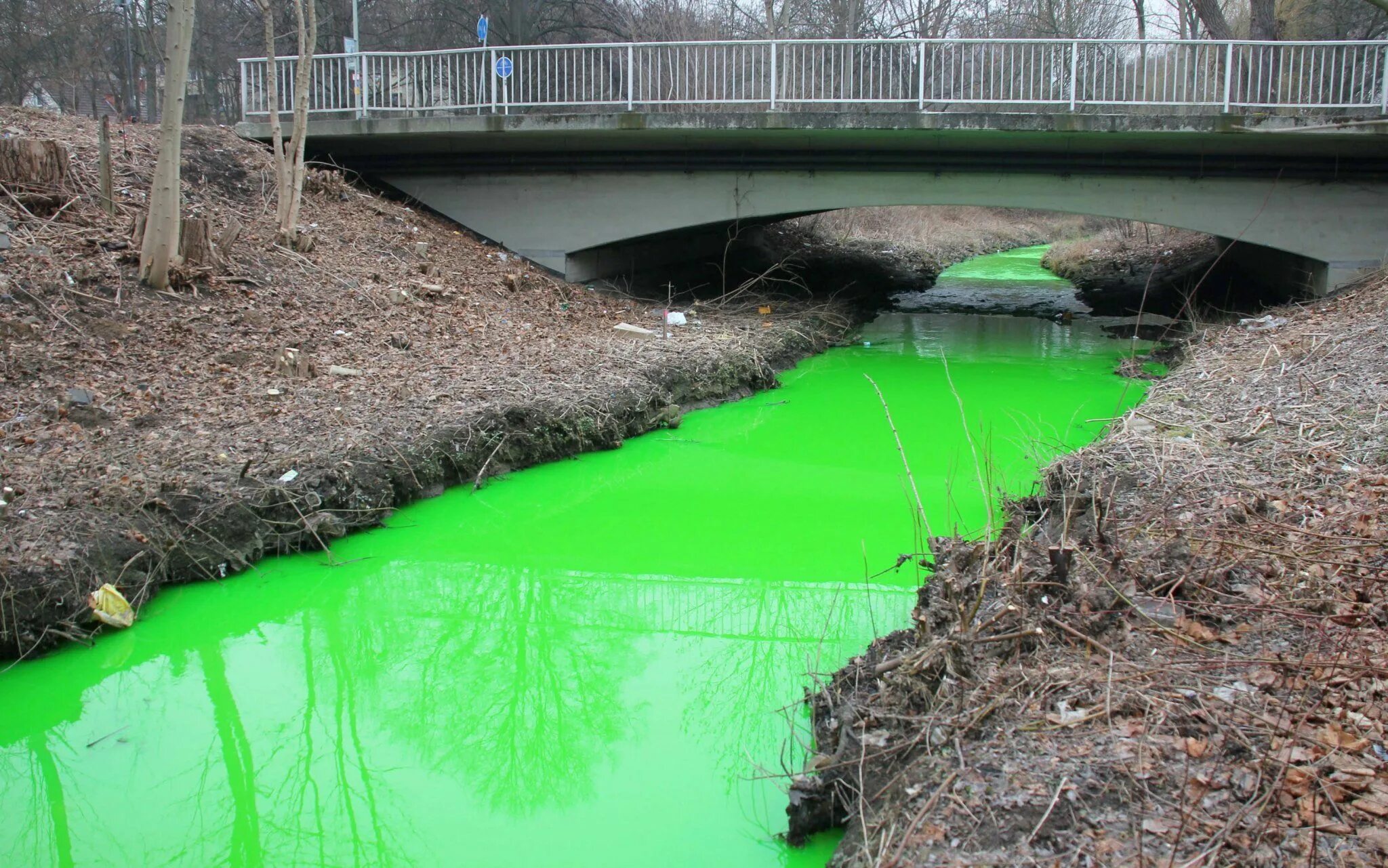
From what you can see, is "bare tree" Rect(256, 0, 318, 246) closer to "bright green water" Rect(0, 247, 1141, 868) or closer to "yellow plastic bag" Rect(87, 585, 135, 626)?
"bright green water" Rect(0, 247, 1141, 868)

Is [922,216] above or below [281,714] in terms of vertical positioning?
above

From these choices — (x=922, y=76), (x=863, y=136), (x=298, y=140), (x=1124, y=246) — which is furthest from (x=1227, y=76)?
(x=1124, y=246)

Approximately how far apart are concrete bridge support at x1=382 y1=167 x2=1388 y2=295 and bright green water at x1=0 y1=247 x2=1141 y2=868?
6.02m

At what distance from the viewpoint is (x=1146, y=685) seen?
358 cm

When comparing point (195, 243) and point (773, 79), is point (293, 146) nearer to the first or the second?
point (195, 243)

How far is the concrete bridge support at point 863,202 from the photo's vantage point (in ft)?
43.0

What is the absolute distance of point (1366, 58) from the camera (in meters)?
12.2

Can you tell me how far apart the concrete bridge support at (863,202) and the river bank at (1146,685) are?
8.02m

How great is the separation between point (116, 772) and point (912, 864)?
331 cm

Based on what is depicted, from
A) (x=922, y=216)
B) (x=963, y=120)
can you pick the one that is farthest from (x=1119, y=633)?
(x=922, y=216)

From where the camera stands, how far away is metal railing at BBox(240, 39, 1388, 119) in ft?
39.8

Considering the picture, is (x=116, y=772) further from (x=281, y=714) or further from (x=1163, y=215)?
(x=1163, y=215)

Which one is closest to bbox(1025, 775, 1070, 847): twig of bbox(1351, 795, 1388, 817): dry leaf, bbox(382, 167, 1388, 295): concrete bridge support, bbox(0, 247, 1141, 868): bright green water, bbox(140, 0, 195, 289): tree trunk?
bbox(1351, 795, 1388, 817): dry leaf

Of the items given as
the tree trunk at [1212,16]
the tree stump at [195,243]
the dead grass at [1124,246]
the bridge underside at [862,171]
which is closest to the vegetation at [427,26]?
the tree trunk at [1212,16]
